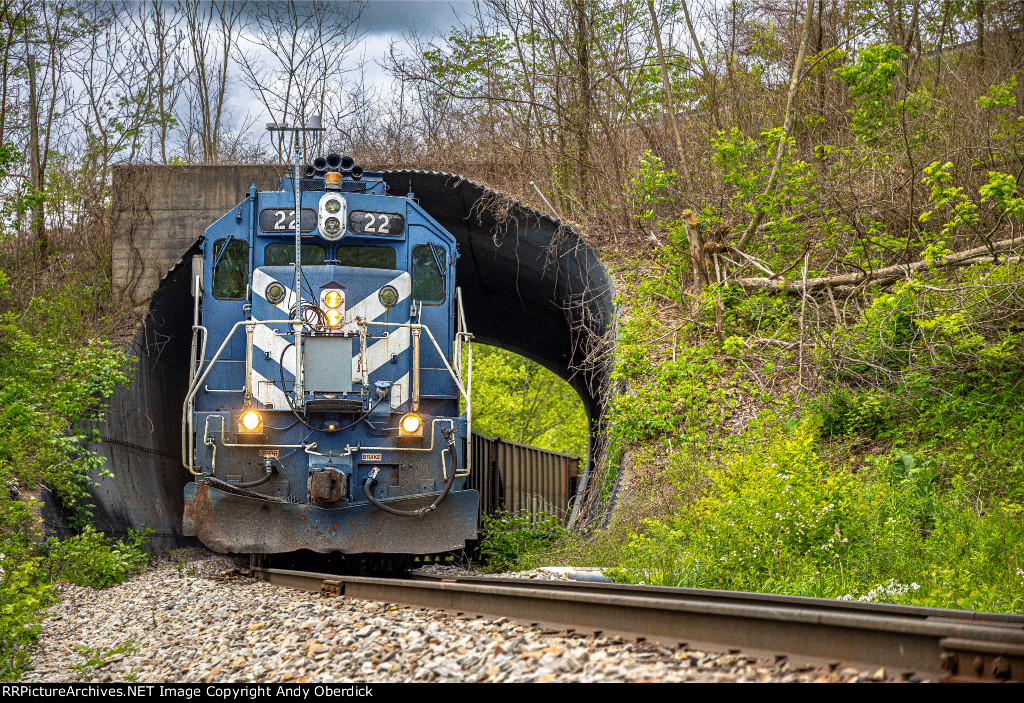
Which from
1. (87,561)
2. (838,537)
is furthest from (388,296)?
(838,537)

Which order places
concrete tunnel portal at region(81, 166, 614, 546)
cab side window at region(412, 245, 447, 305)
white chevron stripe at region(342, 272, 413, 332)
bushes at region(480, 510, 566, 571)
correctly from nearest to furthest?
white chevron stripe at region(342, 272, 413, 332) < cab side window at region(412, 245, 447, 305) < bushes at region(480, 510, 566, 571) < concrete tunnel portal at region(81, 166, 614, 546)

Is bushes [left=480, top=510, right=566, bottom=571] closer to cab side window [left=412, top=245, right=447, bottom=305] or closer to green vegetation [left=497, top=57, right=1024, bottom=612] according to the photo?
green vegetation [left=497, top=57, right=1024, bottom=612]

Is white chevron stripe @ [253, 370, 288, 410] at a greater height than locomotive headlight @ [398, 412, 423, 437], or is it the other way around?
white chevron stripe @ [253, 370, 288, 410]

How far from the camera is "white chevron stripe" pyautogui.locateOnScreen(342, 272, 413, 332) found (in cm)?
812

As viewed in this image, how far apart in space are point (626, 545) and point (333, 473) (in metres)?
2.49

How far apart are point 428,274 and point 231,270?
6.19 feet

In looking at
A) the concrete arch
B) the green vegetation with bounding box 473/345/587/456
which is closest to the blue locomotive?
the concrete arch

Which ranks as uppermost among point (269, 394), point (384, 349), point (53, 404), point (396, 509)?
point (384, 349)

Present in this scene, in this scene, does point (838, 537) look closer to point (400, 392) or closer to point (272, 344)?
point (400, 392)

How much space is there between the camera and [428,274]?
8.77m

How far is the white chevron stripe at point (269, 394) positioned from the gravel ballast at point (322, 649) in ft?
5.25

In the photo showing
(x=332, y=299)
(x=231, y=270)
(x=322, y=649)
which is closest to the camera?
(x=322, y=649)

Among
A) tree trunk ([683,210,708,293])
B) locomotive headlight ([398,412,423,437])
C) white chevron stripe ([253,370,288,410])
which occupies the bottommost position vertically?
locomotive headlight ([398,412,423,437])

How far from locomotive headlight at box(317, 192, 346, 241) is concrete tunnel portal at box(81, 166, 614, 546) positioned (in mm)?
1809
